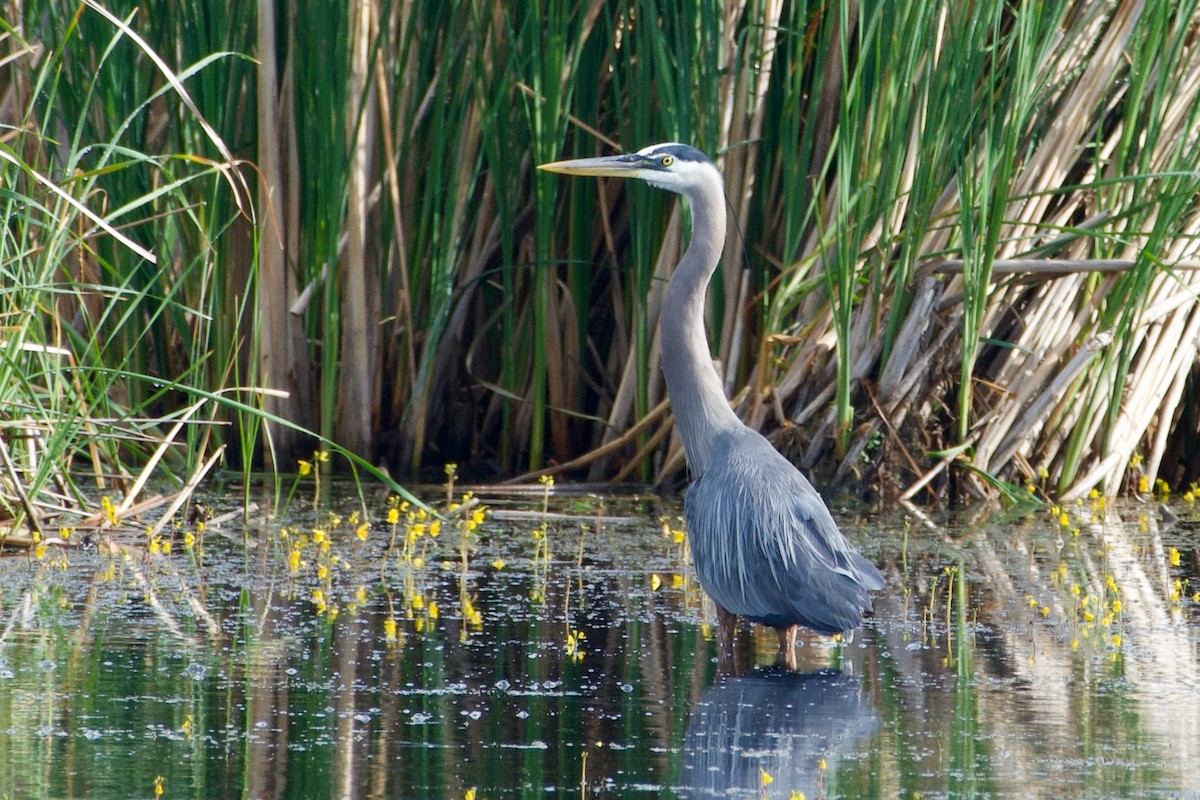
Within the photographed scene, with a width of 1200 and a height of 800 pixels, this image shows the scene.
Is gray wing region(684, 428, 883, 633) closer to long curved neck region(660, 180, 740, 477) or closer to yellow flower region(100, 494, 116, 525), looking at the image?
long curved neck region(660, 180, 740, 477)

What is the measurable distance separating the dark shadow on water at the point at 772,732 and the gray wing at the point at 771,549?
16cm

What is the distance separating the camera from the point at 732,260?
5.96m

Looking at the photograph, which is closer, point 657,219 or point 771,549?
point 771,549

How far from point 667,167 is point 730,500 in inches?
46.4

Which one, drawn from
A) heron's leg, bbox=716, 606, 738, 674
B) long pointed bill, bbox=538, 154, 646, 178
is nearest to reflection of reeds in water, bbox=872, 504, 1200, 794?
heron's leg, bbox=716, 606, 738, 674

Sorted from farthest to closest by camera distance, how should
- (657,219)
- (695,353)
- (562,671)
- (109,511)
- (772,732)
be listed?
(657,219), (109,511), (695,353), (562,671), (772,732)

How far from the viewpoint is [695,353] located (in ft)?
15.6

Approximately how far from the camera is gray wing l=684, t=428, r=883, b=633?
3908 millimetres

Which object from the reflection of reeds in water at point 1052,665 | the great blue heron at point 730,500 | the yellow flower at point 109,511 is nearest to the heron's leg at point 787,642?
the great blue heron at point 730,500

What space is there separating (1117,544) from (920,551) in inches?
29.4

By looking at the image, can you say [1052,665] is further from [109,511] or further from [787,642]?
[109,511]

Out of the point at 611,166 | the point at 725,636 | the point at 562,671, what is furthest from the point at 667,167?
the point at 562,671

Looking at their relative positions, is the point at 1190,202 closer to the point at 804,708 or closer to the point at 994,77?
the point at 994,77

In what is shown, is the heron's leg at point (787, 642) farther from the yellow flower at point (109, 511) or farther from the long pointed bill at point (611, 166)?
the yellow flower at point (109, 511)
